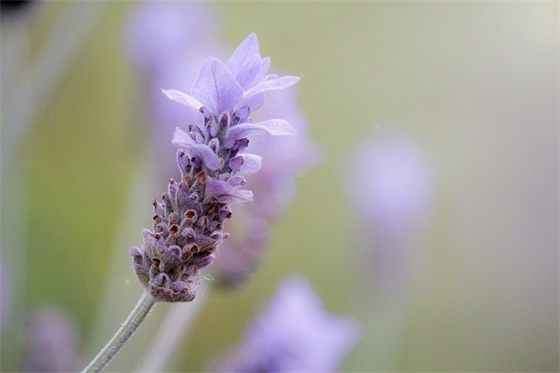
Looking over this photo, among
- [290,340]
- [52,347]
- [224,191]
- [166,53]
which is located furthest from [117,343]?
[166,53]

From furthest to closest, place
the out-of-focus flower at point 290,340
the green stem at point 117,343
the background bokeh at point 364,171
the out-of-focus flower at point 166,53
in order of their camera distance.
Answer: the background bokeh at point 364,171 < the out-of-focus flower at point 166,53 < the out-of-focus flower at point 290,340 < the green stem at point 117,343

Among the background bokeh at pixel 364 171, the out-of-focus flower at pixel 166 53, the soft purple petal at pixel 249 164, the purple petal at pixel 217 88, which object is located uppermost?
the background bokeh at pixel 364 171

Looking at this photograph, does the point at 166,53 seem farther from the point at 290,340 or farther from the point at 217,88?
the point at 217,88

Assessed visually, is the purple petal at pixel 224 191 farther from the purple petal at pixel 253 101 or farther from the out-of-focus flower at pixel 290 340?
the out-of-focus flower at pixel 290 340

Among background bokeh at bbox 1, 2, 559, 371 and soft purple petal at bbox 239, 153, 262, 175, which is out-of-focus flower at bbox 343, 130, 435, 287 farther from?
soft purple petal at bbox 239, 153, 262, 175

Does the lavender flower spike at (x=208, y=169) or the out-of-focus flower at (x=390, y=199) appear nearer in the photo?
the lavender flower spike at (x=208, y=169)

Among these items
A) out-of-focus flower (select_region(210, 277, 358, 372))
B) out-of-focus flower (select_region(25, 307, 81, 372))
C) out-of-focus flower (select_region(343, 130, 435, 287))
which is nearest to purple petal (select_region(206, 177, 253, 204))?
out-of-focus flower (select_region(210, 277, 358, 372))

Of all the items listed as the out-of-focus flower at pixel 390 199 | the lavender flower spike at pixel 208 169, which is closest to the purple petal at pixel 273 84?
the lavender flower spike at pixel 208 169
